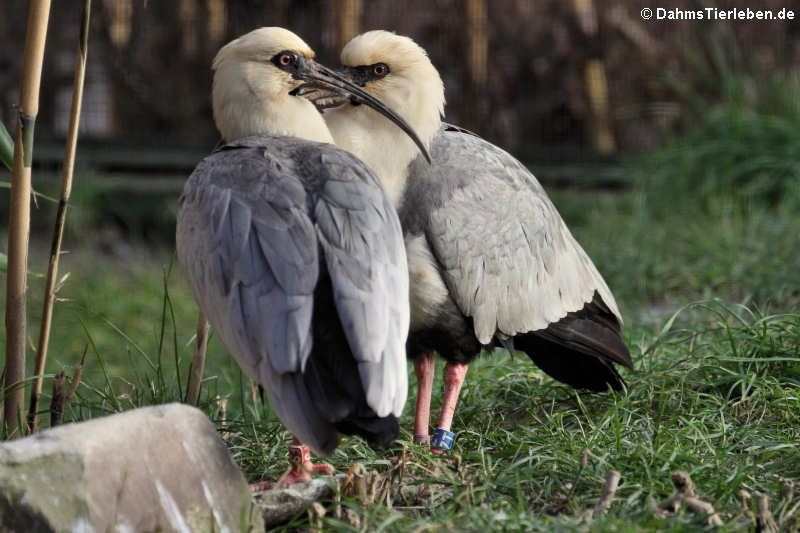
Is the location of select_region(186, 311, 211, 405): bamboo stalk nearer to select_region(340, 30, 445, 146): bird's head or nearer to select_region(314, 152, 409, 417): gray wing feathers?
select_region(314, 152, 409, 417): gray wing feathers

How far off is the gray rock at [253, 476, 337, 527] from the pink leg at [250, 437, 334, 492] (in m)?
0.10

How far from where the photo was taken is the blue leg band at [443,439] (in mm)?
3029

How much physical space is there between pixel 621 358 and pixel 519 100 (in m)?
4.04

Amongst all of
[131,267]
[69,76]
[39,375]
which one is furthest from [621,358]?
[69,76]

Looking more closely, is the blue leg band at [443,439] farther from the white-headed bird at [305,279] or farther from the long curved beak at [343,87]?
the long curved beak at [343,87]

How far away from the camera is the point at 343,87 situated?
3.08m

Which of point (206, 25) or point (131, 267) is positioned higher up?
point (206, 25)

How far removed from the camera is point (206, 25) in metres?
6.91

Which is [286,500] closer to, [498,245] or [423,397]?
[423,397]

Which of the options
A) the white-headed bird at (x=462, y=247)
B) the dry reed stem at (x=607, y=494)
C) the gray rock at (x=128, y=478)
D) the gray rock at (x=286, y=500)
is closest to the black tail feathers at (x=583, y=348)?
the white-headed bird at (x=462, y=247)

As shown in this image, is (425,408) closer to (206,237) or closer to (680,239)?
(206,237)

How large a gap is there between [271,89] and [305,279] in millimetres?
766

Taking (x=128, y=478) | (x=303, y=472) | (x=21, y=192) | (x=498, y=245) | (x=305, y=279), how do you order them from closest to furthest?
(x=128, y=478) → (x=305, y=279) → (x=303, y=472) → (x=21, y=192) → (x=498, y=245)

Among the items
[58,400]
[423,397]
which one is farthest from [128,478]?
[423,397]
